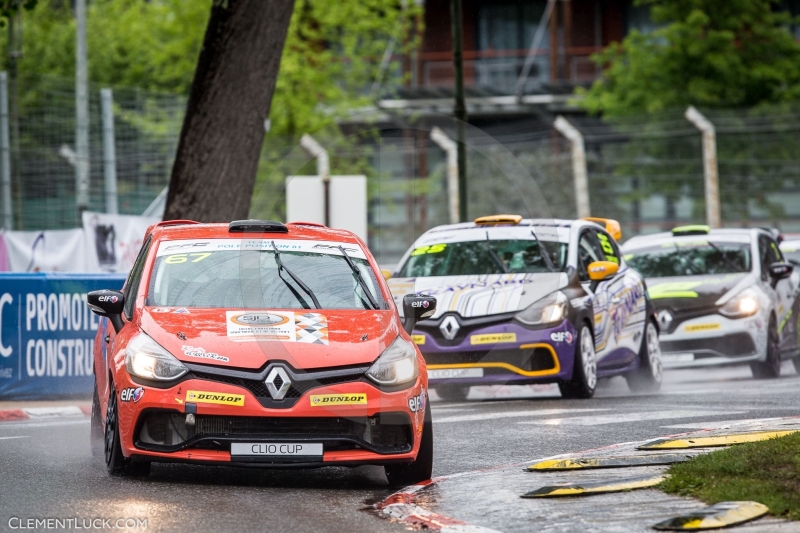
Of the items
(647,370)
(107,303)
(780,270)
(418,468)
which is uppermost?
(107,303)

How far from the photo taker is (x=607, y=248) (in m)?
16.1

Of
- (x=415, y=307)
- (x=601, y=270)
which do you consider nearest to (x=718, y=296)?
(x=601, y=270)

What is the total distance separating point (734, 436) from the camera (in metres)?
9.98

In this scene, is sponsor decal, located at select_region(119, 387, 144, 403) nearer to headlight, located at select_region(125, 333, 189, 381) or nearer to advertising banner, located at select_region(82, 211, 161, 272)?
headlight, located at select_region(125, 333, 189, 381)

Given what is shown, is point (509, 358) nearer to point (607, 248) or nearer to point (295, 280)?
point (607, 248)

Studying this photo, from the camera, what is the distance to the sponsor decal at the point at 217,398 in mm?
8078

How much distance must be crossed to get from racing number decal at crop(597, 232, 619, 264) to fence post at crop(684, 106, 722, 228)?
1318cm

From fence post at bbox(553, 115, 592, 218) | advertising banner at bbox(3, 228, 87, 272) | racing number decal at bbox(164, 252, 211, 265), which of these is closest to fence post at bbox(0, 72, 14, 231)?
advertising banner at bbox(3, 228, 87, 272)

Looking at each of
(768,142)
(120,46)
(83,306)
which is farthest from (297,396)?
(120,46)

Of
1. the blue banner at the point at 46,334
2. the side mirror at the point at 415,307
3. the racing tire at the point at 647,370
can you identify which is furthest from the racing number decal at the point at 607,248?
the side mirror at the point at 415,307

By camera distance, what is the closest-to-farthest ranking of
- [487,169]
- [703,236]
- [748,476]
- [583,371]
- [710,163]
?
1. [748,476]
2. [583,371]
3. [703,236]
4. [710,163]
5. [487,169]

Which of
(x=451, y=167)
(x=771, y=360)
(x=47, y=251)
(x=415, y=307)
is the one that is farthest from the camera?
(x=451, y=167)

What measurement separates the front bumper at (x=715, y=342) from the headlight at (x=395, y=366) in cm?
952

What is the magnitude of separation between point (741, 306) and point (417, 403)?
9941 mm
